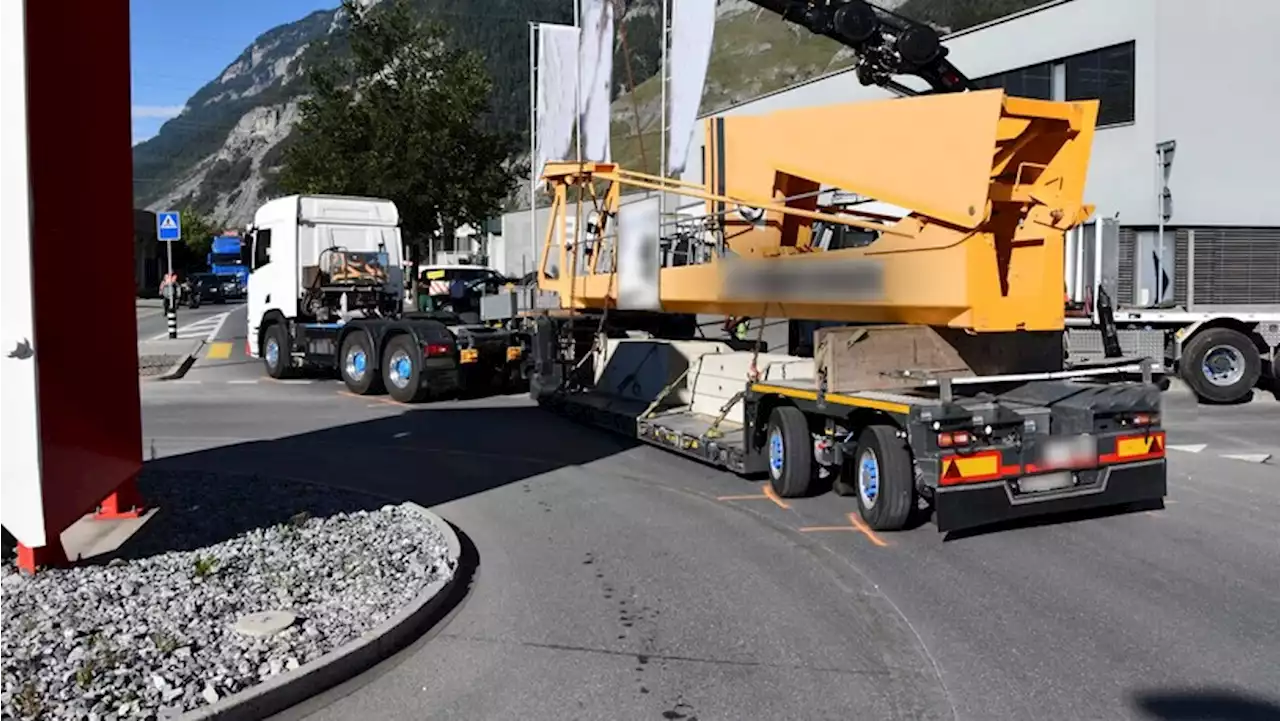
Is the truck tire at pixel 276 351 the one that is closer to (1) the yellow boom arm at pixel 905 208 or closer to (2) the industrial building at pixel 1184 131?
(1) the yellow boom arm at pixel 905 208

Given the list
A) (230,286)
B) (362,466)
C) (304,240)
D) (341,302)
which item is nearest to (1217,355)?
(362,466)

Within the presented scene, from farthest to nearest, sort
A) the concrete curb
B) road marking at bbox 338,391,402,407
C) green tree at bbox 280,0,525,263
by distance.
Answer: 1. green tree at bbox 280,0,525,263
2. road marking at bbox 338,391,402,407
3. the concrete curb

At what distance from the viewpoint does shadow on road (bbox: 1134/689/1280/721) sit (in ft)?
15.4

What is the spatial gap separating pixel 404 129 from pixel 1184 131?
69.3 feet

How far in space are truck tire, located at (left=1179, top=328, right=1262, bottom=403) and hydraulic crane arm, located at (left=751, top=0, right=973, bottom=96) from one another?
23.0 ft

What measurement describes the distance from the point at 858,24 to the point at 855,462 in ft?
46.4

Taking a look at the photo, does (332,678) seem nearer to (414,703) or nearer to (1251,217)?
(414,703)

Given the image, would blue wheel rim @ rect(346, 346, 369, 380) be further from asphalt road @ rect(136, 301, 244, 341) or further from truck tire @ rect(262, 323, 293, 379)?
asphalt road @ rect(136, 301, 244, 341)

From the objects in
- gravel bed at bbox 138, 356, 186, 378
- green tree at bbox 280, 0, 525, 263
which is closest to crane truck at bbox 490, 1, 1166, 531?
gravel bed at bbox 138, 356, 186, 378

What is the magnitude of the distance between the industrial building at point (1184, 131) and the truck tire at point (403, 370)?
12.2m

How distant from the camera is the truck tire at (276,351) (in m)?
19.4

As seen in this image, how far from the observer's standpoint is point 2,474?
19.2 feet

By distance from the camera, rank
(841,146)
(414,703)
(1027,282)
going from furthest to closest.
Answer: (841,146)
(1027,282)
(414,703)

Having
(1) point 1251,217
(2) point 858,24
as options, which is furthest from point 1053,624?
(1) point 1251,217
